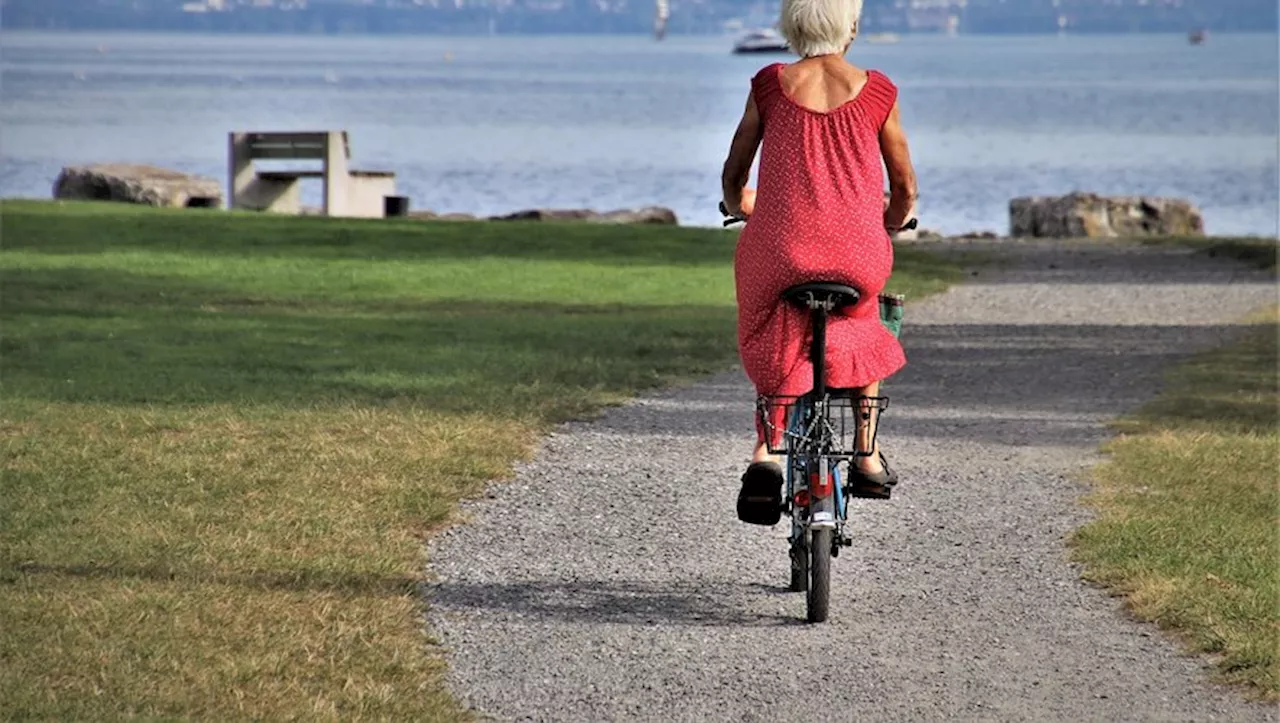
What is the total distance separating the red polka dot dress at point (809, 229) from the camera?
6.29 meters

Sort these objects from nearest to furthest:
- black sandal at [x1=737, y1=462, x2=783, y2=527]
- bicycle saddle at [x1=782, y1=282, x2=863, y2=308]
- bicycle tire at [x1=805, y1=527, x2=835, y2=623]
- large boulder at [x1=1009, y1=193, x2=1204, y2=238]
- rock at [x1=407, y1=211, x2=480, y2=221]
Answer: bicycle saddle at [x1=782, y1=282, x2=863, y2=308] < bicycle tire at [x1=805, y1=527, x2=835, y2=623] < black sandal at [x1=737, y1=462, x2=783, y2=527] < rock at [x1=407, y1=211, x2=480, y2=221] < large boulder at [x1=1009, y1=193, x2=1204, y2=238]

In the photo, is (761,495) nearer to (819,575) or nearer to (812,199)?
(819,575)

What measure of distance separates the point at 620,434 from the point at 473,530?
2300mm

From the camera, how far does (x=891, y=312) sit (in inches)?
266

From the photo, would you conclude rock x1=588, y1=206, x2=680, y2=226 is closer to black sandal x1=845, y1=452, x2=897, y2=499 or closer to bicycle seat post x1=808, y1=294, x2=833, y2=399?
black sandal x1=845, y1=452, x2=897, y2=499

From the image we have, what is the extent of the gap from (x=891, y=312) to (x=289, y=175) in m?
19.6

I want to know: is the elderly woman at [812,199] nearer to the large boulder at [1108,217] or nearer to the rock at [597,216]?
the rock at [597,216]

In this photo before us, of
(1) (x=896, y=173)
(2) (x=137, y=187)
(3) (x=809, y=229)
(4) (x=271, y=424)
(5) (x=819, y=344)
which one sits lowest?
(2) (x=137, y=187)

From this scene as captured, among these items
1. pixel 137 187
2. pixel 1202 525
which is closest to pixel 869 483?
pixel 1202 525

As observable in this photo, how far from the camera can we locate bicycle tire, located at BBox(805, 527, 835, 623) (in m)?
6.38

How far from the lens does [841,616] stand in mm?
6680

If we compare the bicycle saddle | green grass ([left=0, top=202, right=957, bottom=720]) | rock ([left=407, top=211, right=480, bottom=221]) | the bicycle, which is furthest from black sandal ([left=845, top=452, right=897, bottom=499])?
rock ([left=407, top=211, right=480, bottom=221])

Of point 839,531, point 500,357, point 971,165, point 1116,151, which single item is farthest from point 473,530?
point 1116,151

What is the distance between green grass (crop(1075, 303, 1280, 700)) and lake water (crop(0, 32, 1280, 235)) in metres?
28.2
